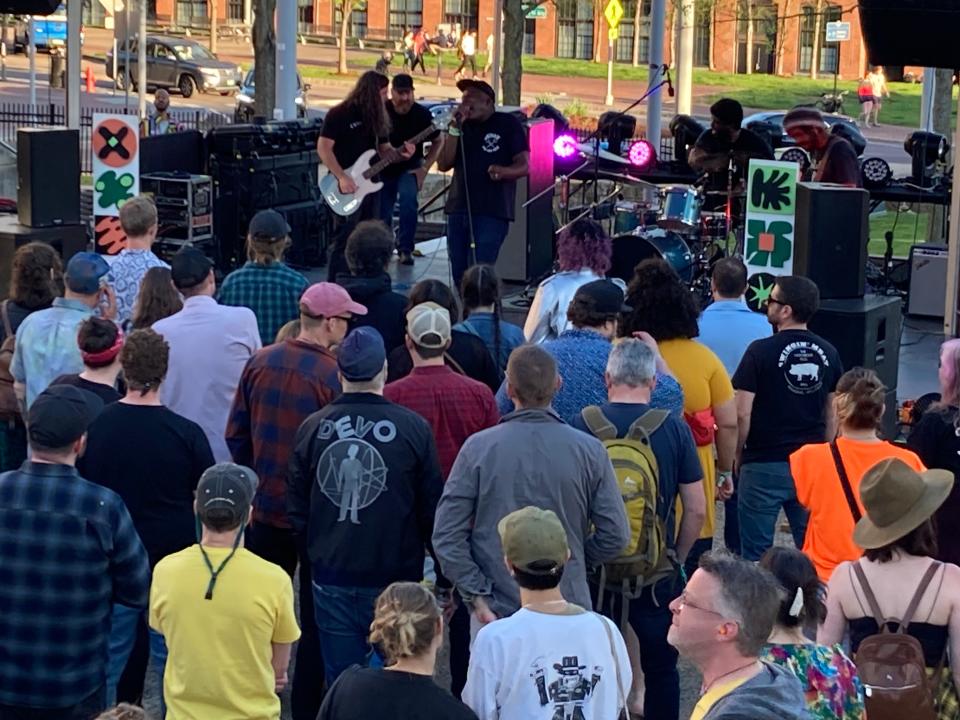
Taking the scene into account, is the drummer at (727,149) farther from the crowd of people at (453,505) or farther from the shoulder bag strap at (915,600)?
the shoulder bag strap at (915,600)

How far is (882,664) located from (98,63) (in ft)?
155

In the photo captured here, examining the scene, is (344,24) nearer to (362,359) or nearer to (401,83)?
(401,83)

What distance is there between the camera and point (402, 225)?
13648 millimetres

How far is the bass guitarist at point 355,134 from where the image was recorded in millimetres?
11570

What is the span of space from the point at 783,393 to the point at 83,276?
2.91 metres

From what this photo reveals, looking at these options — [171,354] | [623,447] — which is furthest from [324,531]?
[171,354]

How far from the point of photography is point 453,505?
5.10 m

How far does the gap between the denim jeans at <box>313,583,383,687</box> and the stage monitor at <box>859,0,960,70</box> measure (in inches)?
165

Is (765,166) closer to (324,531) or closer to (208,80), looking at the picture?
(324,531)

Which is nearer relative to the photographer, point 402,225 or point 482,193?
point 482,193

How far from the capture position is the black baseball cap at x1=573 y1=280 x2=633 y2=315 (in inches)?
241

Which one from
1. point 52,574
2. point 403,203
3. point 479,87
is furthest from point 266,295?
point 403,203

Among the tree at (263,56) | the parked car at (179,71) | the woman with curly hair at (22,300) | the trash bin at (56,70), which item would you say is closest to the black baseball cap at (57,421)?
the woman with curly hair at (22,300)

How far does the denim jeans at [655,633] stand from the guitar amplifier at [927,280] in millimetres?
8396
